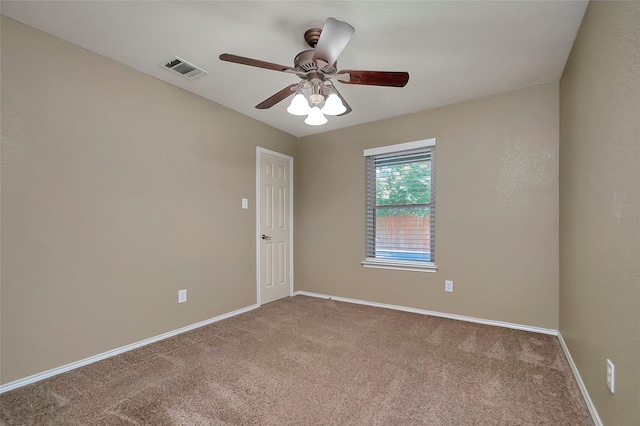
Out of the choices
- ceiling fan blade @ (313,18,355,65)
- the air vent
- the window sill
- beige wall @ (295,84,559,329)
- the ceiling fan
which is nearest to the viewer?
ceiling fan blade @ (313,18,355,65)

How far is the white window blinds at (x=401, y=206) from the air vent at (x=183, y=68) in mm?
2262

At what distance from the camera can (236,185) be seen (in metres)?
3.56

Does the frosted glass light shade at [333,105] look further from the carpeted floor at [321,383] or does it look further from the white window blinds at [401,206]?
the carpeted floor at [321,383]

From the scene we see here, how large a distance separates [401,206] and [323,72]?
2.21 m

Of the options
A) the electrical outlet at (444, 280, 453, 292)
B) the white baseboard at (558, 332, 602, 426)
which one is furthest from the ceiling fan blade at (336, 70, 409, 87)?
the electrical outlet at (444, 280, 453, 292)

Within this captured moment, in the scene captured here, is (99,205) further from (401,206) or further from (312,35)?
(401,206)

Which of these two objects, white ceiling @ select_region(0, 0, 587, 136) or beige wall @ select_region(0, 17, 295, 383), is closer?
white ceiling @ select_region(0, 0, 587, 136)

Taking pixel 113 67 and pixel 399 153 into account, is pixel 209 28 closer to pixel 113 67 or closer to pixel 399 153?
pixel 113 67

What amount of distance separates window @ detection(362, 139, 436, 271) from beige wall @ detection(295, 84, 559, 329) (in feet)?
0.34

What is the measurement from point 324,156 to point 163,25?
2.61m

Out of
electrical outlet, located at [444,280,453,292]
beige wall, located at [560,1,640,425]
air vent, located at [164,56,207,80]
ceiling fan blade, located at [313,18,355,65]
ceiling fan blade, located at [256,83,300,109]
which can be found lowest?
electrical outlet, located at [444,280,453,292]

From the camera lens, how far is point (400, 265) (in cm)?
362

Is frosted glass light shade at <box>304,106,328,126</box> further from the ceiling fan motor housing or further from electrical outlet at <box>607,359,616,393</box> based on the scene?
electrical outlet at <box>607,359,616,393</box>

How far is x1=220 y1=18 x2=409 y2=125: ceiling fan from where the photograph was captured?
1.59 m
